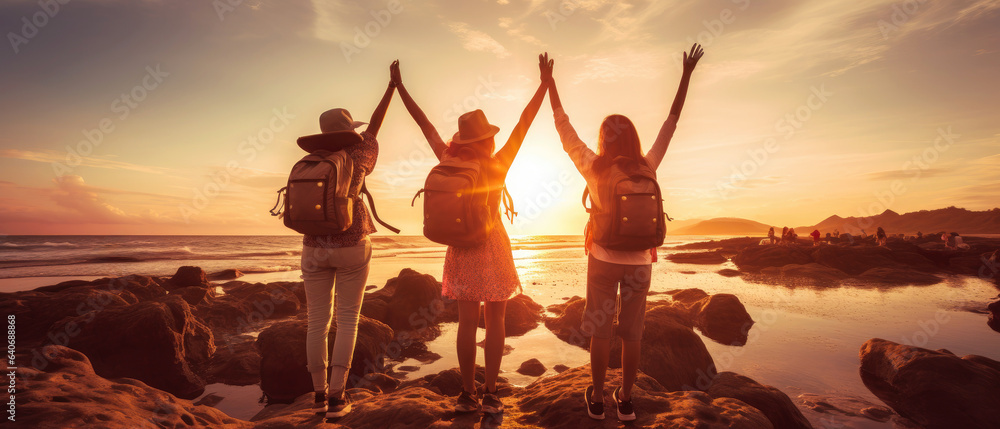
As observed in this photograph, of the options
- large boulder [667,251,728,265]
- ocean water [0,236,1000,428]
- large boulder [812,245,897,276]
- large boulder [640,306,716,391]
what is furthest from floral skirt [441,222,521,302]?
large boulder [667,251,728,265]

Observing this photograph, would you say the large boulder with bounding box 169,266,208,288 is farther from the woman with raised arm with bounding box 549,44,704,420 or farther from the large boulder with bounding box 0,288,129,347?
the woman with raised arm with bounding box 549,44,704,420

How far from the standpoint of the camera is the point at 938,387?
5.44m

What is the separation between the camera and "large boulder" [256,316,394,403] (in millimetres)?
6332

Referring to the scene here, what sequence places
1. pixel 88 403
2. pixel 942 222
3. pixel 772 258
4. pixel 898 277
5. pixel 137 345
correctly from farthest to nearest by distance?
pixel 942 222 → pixel 772 258 → pixel 898 277 → pixel 137 345 → pixel 88 403

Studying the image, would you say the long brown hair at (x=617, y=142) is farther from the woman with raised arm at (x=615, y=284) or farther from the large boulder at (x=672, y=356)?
the large boulder at (x=672, y=356)

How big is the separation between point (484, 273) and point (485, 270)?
1.1 inches

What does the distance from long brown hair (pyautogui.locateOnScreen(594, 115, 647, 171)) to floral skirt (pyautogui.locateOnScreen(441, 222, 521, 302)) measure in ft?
3.98

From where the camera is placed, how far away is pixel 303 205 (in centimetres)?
342

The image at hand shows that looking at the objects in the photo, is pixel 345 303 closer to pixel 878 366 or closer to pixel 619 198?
pixel 619 198

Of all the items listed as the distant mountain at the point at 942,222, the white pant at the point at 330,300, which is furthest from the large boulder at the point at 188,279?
the distant mountain at the point at 942,222

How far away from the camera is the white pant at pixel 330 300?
363 centimetres

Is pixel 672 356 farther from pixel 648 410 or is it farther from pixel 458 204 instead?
pixel 458 204

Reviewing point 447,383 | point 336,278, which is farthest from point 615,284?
point 447,383

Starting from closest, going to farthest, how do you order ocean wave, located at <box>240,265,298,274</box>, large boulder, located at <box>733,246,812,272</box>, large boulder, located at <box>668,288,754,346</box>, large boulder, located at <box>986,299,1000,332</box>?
large boulder, located at <box>668,288,754,346</box> → large boulder, located at <box>986,299,1000,332</box> → large boulder, located at <box>733,246,812,272</box> → ocean wave, located at <box>240,265,298,274</box>
